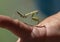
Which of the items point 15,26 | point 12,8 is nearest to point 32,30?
point 15,26

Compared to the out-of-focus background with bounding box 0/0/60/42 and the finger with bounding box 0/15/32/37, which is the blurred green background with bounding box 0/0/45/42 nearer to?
the out-of-focus background with bounding box 0/0/60/42

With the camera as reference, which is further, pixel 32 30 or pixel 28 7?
pixel 28 7

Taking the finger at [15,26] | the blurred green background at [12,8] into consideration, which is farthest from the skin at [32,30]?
the blurred green background at [12,8]

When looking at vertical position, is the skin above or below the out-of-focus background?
below

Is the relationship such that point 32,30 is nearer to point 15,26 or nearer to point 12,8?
point 15,26

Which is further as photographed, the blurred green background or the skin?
the blurred green background

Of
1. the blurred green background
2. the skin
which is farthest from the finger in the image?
the blurred green background

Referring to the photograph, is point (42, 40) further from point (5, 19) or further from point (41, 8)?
point (41, 8)
